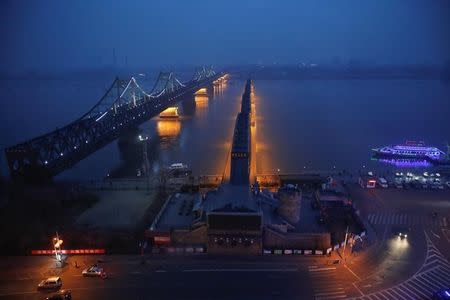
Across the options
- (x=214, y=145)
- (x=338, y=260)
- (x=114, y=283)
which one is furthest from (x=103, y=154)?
(x=338, y=260)

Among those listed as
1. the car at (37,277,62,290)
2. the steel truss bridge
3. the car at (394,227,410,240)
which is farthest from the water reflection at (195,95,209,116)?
the car at (37,277,62,290)

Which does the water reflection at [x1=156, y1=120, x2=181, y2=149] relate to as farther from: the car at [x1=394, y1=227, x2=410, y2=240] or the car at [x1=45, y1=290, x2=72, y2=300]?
the car at [x1=45, y1=290, x2=72, y2=300]

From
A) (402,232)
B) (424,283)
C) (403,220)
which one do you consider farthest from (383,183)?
(424,283)

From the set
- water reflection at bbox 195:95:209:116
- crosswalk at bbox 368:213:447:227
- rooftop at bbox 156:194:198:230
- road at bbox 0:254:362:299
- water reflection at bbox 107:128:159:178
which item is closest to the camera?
road at bbox 0:254:362:299

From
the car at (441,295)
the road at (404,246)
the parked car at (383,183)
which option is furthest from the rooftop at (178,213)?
the parked car at (383,183)

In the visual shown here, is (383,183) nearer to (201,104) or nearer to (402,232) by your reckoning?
(402,232)

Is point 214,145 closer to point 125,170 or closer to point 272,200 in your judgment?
point 125,170
